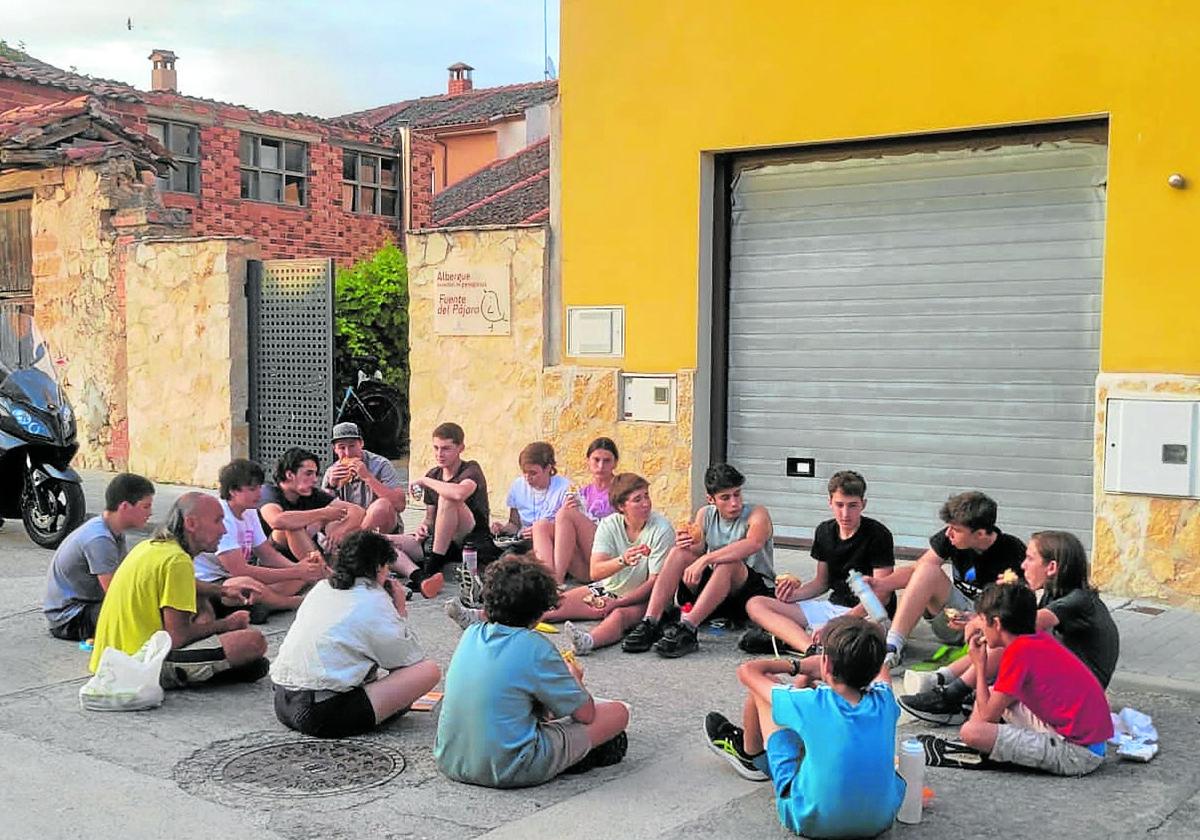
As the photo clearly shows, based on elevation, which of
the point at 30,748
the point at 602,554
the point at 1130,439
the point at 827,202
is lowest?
the point at 30,748

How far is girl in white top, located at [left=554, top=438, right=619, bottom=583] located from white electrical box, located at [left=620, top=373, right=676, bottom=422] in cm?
205

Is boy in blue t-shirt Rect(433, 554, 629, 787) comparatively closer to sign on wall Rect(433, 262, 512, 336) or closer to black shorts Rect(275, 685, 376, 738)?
black shorts Rect(275, 685, 376, 738)

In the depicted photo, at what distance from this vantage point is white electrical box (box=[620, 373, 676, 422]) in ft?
36.0

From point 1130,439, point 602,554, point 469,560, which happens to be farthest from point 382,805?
point 1130,439

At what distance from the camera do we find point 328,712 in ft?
18.2

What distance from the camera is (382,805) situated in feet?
16.1

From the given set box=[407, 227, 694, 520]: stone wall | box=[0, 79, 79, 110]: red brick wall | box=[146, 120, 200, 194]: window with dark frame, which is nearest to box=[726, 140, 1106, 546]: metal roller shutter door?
box=[407, 227, 694, 520]: stone wall

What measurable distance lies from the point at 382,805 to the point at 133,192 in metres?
11.9

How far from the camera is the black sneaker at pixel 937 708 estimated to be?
598cm

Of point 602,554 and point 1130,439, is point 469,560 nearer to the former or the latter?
point 602,554

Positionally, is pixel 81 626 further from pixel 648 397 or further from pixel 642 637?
pixel 648 397

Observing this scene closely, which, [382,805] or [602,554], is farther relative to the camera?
[602,554]

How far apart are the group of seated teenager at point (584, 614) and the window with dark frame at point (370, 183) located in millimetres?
17878

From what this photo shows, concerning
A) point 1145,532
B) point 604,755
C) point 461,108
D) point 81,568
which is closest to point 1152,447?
point 1145,532
